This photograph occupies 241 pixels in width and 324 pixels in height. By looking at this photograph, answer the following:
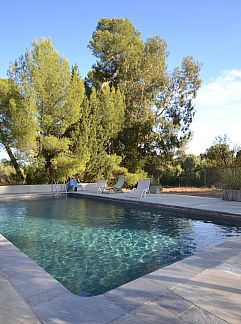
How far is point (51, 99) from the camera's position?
15.5 meters

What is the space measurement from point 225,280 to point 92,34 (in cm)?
2207

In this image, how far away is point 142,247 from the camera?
5.50 meters

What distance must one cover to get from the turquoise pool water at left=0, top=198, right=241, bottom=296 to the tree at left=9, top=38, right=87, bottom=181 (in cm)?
632

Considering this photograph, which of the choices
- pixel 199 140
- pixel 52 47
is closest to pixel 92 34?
pixel 52 47

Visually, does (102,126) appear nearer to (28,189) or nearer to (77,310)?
(28,189)

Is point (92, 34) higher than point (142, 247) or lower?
higher

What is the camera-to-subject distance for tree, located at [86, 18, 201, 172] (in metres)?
18.9

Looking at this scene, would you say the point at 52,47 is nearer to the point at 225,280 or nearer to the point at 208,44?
the point at 208,44

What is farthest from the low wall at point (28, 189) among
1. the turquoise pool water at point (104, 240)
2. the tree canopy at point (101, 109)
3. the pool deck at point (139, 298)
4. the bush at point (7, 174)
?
the pool deck at point (139, 298)

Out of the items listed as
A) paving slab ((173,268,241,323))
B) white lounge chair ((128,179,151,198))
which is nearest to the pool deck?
paving slab ((173,268,241,323))

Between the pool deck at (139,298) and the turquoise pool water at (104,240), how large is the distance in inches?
27.1

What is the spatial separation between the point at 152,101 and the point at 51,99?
7216mm

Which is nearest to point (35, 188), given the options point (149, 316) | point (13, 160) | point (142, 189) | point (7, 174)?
point (13, 160)

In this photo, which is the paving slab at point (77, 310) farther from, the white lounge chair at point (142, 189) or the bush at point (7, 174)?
the bush at point (7, 174)
